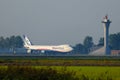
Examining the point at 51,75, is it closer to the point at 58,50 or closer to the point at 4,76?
the point at 4,76

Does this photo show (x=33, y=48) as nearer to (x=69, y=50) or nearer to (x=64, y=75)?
(x=69, y=50)

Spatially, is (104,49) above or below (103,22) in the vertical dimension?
below

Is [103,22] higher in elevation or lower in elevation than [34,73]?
higher

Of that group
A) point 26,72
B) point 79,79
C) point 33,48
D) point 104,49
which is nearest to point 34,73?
point 26,72

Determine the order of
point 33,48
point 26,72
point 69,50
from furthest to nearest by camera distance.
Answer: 1. point 33,48
2. point 69,50
3. point 26,72

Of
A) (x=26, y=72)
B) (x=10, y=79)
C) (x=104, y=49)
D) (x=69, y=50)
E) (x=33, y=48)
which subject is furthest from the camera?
(x=33, y=48)

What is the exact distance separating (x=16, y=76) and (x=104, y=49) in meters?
136

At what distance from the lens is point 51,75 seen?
2930 cm

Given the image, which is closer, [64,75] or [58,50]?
[64,75]

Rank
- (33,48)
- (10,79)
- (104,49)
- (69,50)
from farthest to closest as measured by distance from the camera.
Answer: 1. (33,48)
2. (69,50)
3. (104,49)
4. (10,79)

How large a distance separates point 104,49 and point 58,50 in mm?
29757

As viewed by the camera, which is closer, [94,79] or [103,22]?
[94,79]

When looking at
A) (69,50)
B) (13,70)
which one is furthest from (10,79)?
(69,50)

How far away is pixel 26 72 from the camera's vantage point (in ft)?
99.3
